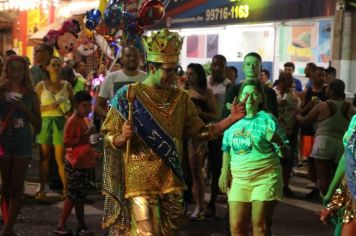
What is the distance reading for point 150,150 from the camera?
197 inches

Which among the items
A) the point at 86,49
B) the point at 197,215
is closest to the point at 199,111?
the point at 197,215

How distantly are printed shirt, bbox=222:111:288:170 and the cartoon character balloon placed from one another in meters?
7.51

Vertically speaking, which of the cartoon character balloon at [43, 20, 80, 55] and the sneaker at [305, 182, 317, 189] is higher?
the cartoon character balloon at [43, 20, 80, 55]

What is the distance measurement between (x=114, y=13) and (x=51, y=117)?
7.19 feet

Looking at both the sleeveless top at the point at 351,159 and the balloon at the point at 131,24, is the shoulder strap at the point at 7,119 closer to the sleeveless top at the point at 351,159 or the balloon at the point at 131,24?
the sleeveless top at the point at 351,159

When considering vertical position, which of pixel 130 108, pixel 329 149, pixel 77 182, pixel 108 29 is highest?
pixel 108 29

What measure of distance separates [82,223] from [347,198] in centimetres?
353

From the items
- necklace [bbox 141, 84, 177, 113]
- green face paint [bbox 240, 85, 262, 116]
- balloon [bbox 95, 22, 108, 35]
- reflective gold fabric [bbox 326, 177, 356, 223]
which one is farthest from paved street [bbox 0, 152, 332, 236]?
balloon [bbox 95, 22, 108, 35]

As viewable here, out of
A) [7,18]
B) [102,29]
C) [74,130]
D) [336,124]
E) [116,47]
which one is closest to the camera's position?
[74,130]

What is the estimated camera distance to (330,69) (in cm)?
1291

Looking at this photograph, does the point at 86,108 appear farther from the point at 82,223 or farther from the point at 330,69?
the point at 330,69

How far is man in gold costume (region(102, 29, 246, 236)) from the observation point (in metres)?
4.95

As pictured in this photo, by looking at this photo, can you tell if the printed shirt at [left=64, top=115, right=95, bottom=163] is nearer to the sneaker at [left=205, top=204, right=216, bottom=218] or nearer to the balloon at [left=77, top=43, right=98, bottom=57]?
the sneaker at [left=205, top=204, right=216, bottom=218]

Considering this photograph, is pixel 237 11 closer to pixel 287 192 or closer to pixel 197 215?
pixel 287 192
